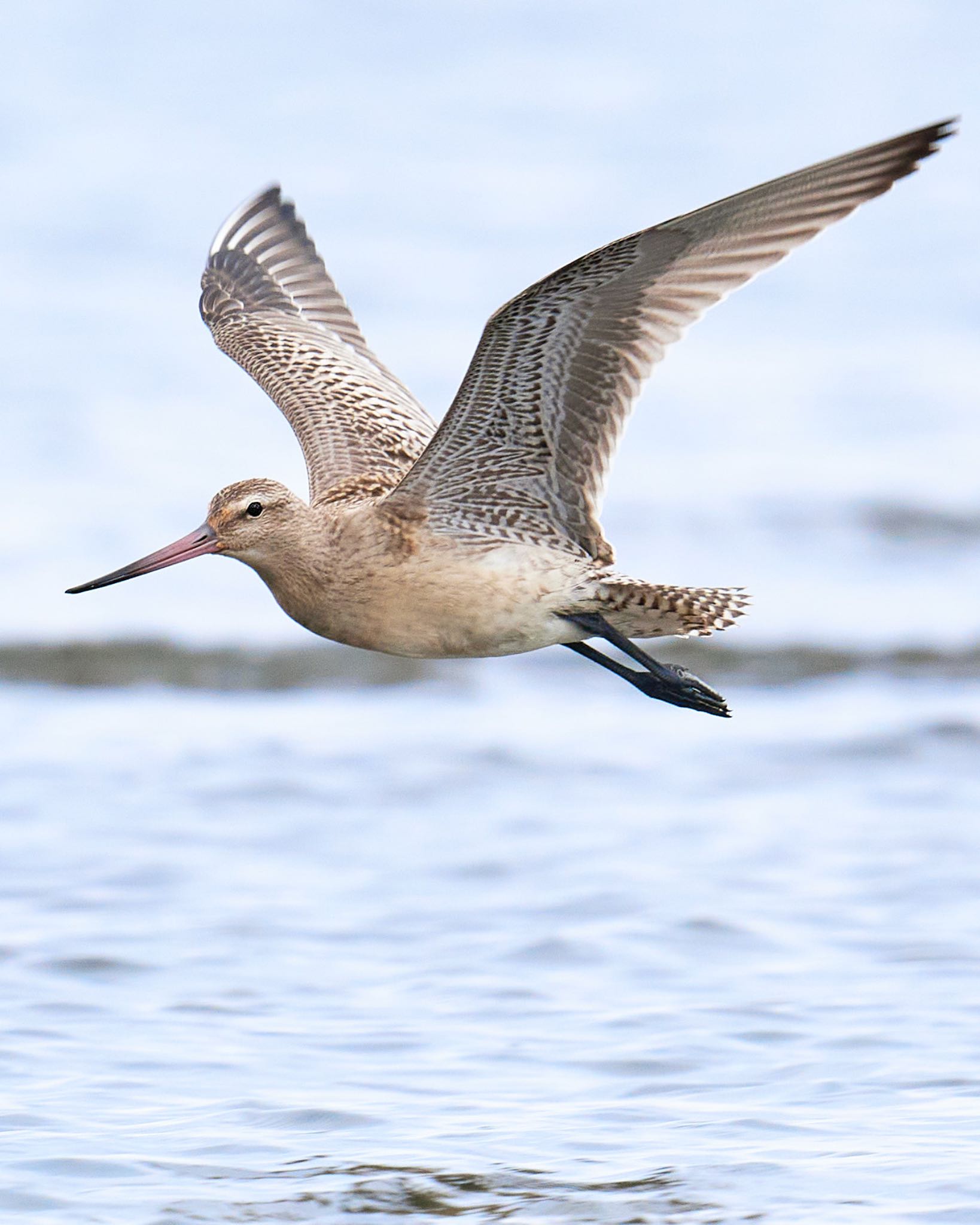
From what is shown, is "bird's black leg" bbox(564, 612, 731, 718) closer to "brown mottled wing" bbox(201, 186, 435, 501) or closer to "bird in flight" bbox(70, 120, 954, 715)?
"bird in flight" bbox(70, 120, 954, 715)

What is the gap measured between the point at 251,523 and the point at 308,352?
4.85 ft

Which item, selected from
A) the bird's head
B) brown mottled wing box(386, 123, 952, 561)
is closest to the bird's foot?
brown mottled wing box(386, 123, 952, 561)

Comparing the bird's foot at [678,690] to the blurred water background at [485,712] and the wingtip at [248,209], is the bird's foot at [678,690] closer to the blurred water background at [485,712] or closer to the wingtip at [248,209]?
the blurred water background at [485,712]

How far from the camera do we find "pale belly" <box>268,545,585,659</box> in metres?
5.35

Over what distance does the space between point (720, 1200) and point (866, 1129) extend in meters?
0.52

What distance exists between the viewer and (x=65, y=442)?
12344mm

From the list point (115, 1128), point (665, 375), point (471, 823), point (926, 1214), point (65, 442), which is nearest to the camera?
point (926, 1214)

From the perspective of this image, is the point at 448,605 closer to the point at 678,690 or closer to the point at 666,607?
the point at 666,607

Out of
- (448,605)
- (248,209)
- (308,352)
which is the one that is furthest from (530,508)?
(248,209)

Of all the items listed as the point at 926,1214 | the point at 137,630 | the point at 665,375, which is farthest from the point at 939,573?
the point at 926,1214

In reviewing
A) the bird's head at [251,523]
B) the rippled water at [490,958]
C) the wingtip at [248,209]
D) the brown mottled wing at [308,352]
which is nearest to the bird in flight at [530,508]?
the bird's head at [251,523]

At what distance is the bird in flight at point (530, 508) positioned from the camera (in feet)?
16.8

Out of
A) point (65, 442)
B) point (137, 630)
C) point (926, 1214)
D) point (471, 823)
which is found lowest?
point (926, 1214)

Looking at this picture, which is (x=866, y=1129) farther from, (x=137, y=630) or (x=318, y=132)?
(x=318, y=132)
